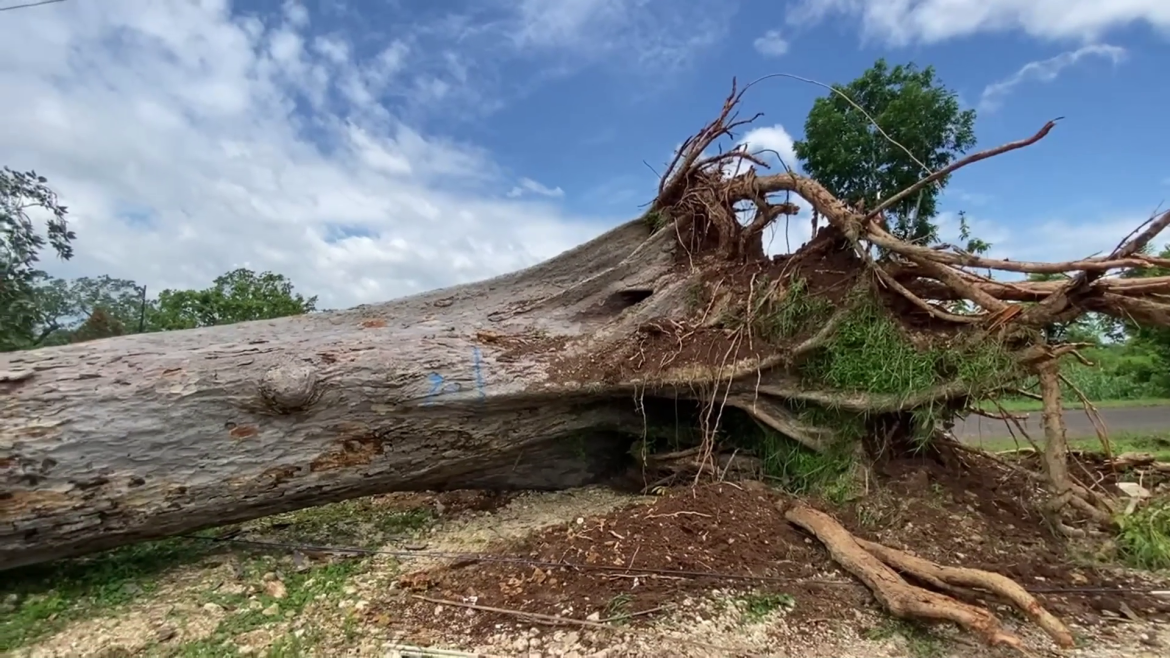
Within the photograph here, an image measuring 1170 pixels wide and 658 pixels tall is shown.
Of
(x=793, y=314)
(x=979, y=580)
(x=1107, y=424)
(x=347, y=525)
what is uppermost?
(x=793, y=314)

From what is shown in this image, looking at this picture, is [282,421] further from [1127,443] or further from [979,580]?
[1127,443]

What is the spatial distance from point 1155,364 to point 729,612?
1826 cm

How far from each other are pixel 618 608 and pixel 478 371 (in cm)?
182

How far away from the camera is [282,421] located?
3.84m

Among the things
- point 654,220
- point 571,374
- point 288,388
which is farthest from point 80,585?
point 654,220

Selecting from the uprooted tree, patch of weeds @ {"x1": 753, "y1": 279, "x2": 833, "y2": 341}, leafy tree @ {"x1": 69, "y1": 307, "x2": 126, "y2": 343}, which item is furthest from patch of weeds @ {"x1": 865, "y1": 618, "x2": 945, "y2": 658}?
leafy tree @ {"x1": 69, "y1": 307, "x2": 126, "y2": 343}

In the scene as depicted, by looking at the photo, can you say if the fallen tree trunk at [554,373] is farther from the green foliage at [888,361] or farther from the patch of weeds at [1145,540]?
the patch of weeds at [1145,540]

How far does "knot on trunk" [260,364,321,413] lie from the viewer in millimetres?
3717

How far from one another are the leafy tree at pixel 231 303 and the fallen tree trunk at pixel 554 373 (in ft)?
35.5

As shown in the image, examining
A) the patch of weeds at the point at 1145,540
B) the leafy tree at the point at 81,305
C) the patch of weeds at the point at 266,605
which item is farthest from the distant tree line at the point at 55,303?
the patch of weeds at the point at 1145,540

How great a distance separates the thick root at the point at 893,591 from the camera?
2.68m

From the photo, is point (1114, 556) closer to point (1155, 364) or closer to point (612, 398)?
point (612, 398)

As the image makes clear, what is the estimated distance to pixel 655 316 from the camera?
488 centimetres

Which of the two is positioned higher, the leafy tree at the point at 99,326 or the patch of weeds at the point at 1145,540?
the leafy tree at the point at 99,326
